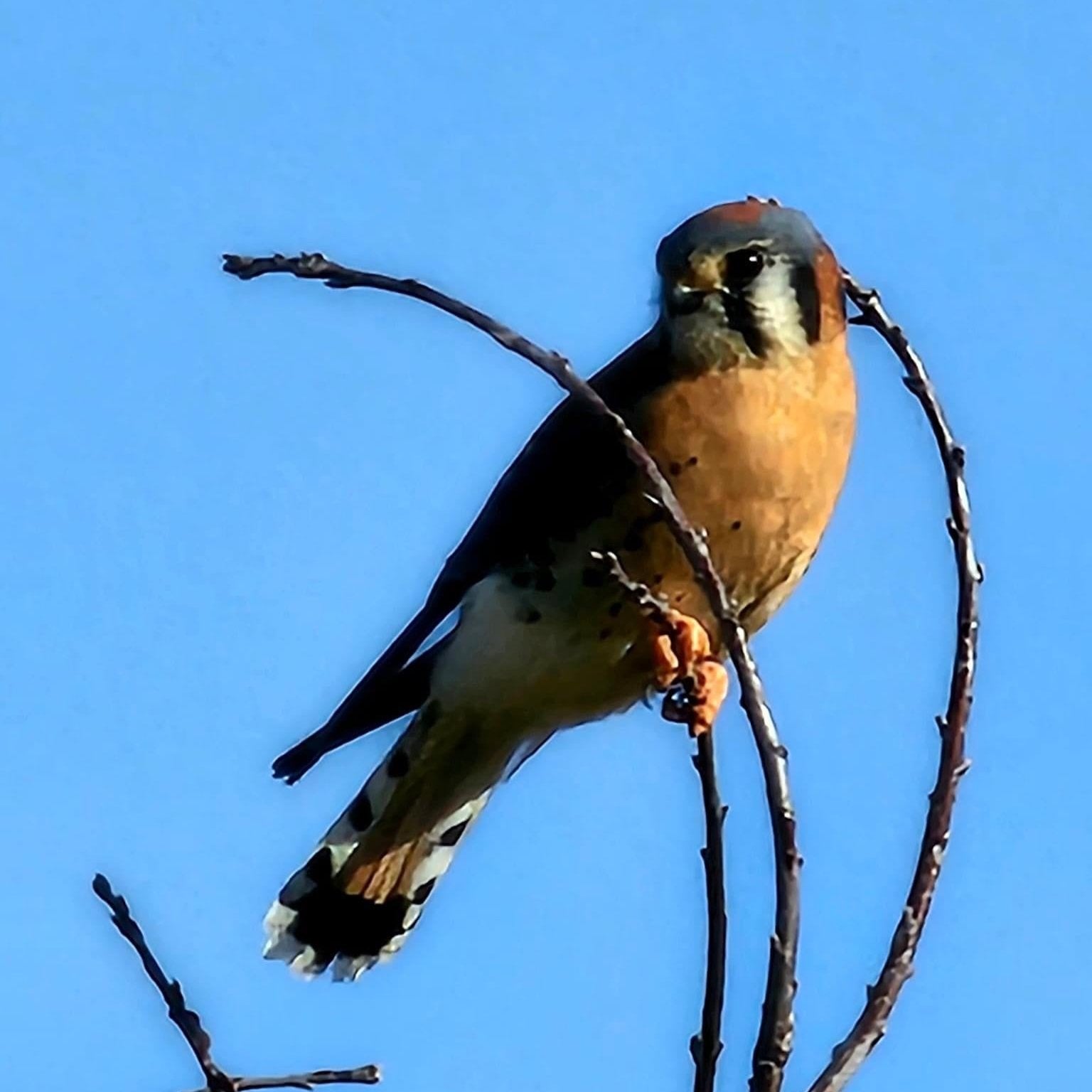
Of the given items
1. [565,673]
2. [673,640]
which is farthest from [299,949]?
[673,640]

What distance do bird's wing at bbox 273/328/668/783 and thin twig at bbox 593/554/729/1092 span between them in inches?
63.9

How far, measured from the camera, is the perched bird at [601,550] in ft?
13.9

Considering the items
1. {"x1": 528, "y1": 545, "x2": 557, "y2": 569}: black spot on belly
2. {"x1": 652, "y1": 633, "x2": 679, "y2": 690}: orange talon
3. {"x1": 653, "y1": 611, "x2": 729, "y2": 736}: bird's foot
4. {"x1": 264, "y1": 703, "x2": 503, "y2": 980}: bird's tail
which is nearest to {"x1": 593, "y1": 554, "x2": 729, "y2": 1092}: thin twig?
{"x1": 653, "y1": 611, "x2": 729, "y2": 736}: bird's foot

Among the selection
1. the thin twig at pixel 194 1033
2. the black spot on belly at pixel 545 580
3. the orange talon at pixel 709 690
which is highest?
the black spot on belly at pixel 545 580

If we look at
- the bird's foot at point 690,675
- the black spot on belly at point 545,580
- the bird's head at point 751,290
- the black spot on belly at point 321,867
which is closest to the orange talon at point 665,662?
the bird's foot at point 690,675

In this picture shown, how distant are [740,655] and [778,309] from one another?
1.87 metres

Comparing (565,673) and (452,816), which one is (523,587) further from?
(452,816)

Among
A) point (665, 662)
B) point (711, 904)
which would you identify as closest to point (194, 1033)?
point (711, 904)

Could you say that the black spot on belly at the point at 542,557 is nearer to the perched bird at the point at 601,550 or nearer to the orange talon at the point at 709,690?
the perched bird at the point at 601,550

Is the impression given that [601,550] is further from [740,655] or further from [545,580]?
[740,655]

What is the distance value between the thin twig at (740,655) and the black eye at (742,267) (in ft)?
5.82

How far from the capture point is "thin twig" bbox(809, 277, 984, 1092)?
7.95 ft

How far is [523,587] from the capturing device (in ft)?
14.9

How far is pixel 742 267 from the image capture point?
4.32 metres
